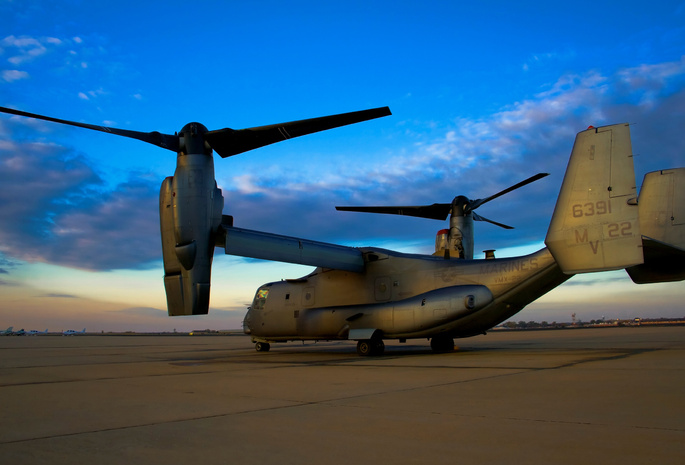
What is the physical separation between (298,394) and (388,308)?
9797 millimetres

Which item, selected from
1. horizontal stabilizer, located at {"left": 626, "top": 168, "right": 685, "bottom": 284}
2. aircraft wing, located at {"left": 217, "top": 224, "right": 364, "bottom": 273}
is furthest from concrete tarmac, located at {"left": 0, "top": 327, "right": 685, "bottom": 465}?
aircraft wing, located at {"left": 217, "top": 224, "right": 364, "bottom": 273}

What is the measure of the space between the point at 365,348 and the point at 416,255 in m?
3.65

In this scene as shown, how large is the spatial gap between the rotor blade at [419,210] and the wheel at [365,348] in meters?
5.88

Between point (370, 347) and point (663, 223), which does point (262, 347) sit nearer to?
point (370, 347)

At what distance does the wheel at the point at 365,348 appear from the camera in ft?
54.2

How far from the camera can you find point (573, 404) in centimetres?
570

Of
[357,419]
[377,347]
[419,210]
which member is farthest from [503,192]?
[357,419]

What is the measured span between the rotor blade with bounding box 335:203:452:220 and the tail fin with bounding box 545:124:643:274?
896 centimetres

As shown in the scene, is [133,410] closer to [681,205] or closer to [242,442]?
[242,442]

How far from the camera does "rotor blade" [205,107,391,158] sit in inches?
523

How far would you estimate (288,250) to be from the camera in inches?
625

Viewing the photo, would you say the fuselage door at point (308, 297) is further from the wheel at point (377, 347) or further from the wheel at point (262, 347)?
the wheel at point (377, 347)

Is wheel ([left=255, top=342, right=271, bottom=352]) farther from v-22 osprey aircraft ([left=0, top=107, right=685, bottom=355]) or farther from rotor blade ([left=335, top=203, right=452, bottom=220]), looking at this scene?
rotor blade ([left=335, top=203, right=452, bottom=220])

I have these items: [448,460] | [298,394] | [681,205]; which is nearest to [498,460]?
[448,460]
